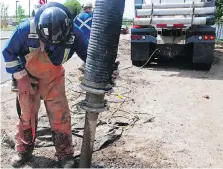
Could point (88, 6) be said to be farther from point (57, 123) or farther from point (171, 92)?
point (57, 123)

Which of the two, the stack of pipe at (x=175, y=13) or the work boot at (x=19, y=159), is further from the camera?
the stack of pipe at (x=175, y=13)

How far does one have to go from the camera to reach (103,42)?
270 centimetres

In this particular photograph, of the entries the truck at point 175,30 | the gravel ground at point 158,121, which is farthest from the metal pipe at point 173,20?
the gravel ground at point 158,121

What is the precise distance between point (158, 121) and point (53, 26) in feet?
8.85

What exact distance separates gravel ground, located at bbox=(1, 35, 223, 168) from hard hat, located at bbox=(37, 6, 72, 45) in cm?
144

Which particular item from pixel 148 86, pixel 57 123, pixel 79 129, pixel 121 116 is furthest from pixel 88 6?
pixel 57 123

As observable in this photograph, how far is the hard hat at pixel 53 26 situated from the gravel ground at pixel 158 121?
4.72 ft

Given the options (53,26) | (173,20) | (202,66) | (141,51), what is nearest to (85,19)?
(173,20)

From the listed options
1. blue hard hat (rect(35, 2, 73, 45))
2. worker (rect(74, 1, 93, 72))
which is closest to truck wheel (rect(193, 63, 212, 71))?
worker (rect(74, 1, 93, 72))

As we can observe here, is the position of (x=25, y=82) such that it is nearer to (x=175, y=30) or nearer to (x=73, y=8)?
(x=175, y=30)

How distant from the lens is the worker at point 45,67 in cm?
290

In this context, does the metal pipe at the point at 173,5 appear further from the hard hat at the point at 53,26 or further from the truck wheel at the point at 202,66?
the hard hat at the point at 53,26

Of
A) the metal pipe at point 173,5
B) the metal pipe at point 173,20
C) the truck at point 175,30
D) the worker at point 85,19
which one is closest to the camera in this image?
the worker at point 85,19

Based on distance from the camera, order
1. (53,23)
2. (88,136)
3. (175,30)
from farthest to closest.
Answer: (175,30), (88,136), (53,23)
